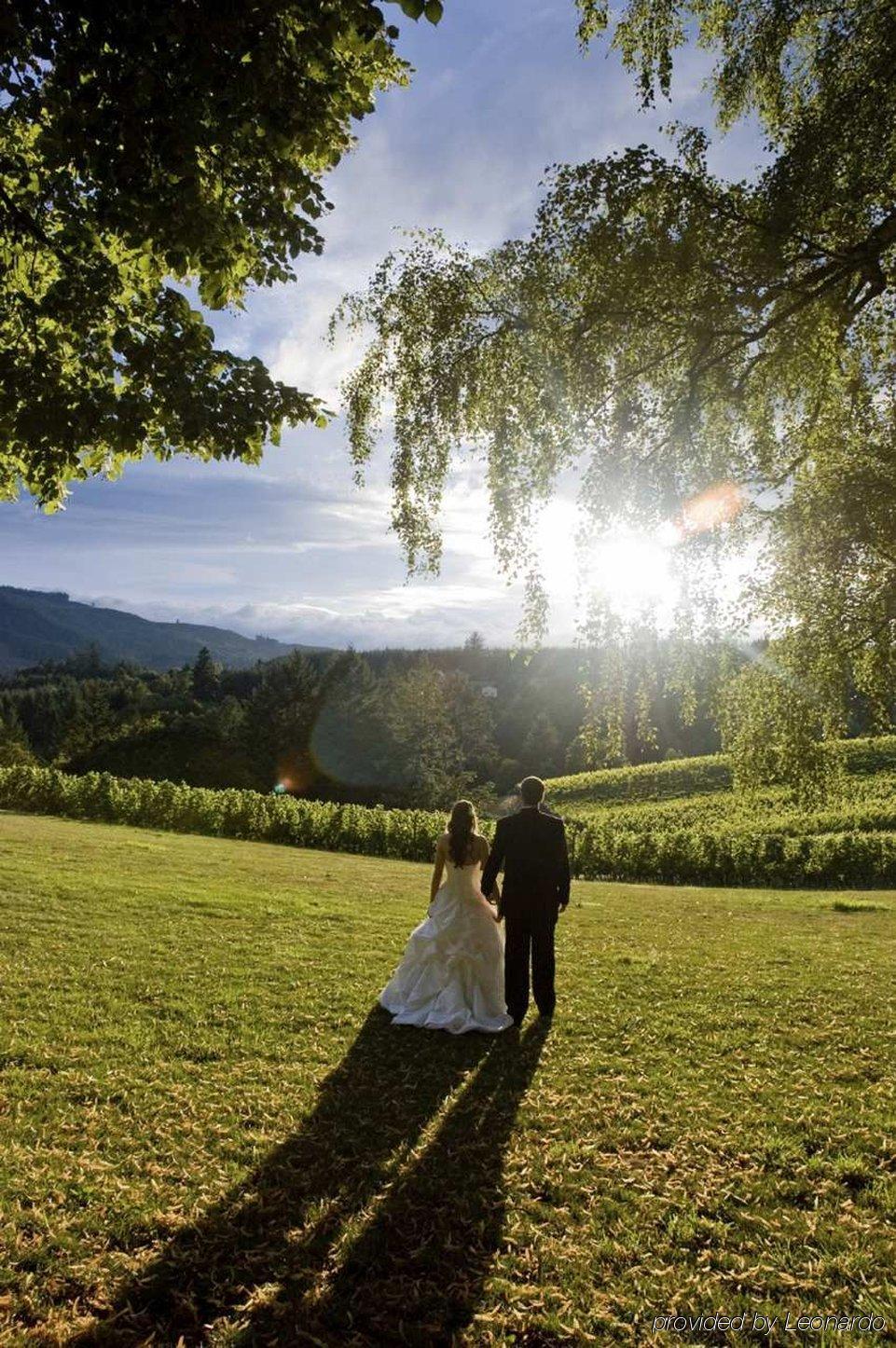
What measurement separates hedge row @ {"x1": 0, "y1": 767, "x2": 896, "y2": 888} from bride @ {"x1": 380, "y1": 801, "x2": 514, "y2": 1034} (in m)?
21.7

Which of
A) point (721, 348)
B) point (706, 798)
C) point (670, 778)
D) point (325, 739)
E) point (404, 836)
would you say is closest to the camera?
point (721, 348)

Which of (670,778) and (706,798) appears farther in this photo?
(670,778)

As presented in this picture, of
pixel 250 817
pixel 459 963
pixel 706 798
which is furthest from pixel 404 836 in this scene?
pixel 706 798

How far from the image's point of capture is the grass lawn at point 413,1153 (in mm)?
4172

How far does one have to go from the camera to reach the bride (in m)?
8.52

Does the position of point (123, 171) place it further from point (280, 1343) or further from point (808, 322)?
point (280, 1343)

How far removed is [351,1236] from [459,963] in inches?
156

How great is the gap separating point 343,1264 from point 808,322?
9.29m

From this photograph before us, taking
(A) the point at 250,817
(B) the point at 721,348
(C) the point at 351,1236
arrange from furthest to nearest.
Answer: (A) the point at 250,817, (B) the point at 721,348, (C) the point at 351,1236

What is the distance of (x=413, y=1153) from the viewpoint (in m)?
5.80

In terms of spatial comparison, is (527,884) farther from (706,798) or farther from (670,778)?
(670,778)

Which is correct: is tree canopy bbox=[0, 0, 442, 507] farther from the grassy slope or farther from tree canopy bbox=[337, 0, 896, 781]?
the grassy slope

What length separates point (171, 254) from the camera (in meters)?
6.18

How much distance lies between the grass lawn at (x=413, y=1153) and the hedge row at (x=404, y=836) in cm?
1826
